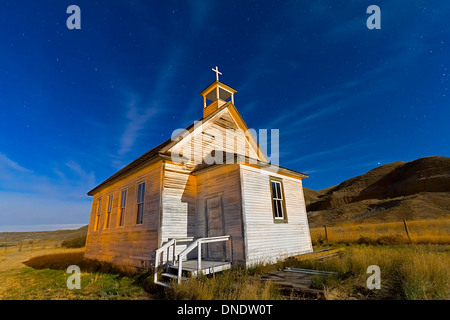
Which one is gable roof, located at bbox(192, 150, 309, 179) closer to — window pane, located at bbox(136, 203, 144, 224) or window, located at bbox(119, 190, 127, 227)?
window pane, located at bbox(136, 203, 144, 224)

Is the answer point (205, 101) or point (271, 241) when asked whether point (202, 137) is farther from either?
point (271, 241)

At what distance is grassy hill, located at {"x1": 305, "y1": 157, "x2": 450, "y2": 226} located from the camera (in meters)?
36.1

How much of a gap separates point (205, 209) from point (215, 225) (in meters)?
0.93

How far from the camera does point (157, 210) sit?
9922mm

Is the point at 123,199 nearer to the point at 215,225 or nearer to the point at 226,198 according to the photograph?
the point at 215,225

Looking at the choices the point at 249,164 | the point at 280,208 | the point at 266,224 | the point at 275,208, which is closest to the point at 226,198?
the point at 249,164

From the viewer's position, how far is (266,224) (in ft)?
33.2

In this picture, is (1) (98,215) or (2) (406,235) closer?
(2) (406,235)

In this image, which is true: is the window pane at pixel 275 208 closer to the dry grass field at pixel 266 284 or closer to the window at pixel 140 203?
the dry grass field at pixel 266 284

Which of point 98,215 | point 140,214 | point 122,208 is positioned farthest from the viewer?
point 98,215

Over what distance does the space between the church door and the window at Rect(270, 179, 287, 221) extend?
2.81m

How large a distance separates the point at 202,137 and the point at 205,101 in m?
4.26

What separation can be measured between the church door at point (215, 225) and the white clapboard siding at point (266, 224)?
1.36 metres
